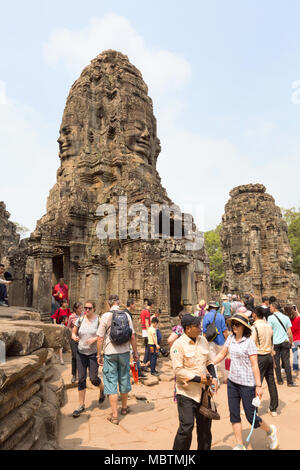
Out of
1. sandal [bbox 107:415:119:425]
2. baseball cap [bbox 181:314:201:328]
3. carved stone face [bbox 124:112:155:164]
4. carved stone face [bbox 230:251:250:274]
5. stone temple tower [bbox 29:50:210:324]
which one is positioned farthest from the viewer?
carved stone face [bbox 230:251:250:274]

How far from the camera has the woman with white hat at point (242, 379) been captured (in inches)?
122

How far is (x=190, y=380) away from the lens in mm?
2723

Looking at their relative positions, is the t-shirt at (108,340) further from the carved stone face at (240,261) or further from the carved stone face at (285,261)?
the carved stone face at (285,261)

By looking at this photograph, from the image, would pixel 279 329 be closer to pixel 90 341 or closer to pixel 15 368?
pixel 90 341

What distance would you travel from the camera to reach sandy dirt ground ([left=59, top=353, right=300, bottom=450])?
3.42 m

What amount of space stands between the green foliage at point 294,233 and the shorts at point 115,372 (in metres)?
29.2

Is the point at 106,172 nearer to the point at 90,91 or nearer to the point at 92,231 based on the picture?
the point at 92,231

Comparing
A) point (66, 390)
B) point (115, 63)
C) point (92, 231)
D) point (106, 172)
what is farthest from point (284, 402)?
point (115, 63)

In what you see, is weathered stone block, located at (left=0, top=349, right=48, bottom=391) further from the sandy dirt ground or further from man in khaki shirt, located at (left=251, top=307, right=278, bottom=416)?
man in khaki shirt, located at (left=251, top=307, right=278, bottom=416)

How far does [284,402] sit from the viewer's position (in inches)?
200

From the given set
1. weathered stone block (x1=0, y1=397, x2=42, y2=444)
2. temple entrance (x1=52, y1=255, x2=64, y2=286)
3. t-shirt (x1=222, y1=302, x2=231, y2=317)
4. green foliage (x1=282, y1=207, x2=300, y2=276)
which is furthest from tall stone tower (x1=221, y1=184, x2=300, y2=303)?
weathered stone block (x1=0, y1=397, x2=42, y2=444)

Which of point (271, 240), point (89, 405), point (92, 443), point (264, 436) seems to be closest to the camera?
point (92, 443)
